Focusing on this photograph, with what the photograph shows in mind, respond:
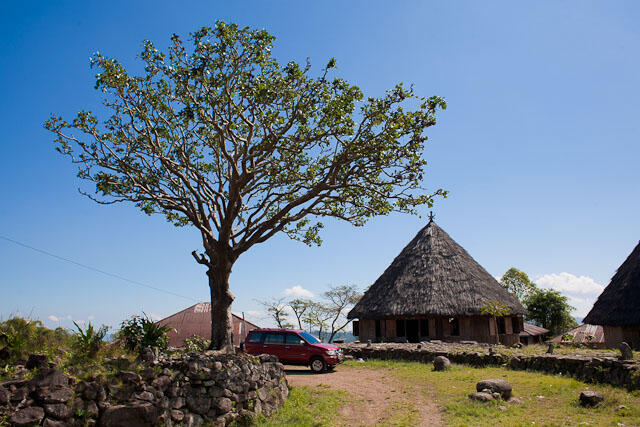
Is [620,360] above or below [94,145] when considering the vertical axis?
below

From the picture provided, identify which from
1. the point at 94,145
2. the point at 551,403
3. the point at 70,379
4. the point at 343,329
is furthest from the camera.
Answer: the point at 343,329

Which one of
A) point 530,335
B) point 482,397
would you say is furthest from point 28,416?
point 530,335

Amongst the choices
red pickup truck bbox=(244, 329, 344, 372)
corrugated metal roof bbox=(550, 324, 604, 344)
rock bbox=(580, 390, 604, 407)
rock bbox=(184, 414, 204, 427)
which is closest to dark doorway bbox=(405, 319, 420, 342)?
red pickup truck bbox=(244, 329, 344, 372)

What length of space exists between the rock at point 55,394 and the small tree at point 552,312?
145 feet

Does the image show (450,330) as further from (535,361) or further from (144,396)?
(144,396)

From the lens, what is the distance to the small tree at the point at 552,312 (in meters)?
42.3

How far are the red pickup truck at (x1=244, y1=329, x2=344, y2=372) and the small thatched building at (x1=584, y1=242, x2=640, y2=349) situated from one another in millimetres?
12978

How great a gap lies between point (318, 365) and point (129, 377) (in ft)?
30.2

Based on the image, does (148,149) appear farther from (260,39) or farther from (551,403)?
(551,403)

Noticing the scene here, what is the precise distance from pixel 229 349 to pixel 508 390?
7.39 metres

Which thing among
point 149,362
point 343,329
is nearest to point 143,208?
point 149,362

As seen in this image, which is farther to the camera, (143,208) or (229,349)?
(143,208)

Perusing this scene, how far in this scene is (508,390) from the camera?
10.3 meters

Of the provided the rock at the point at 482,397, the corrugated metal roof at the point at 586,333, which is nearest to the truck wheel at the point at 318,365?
the rock at the point at 482,397
